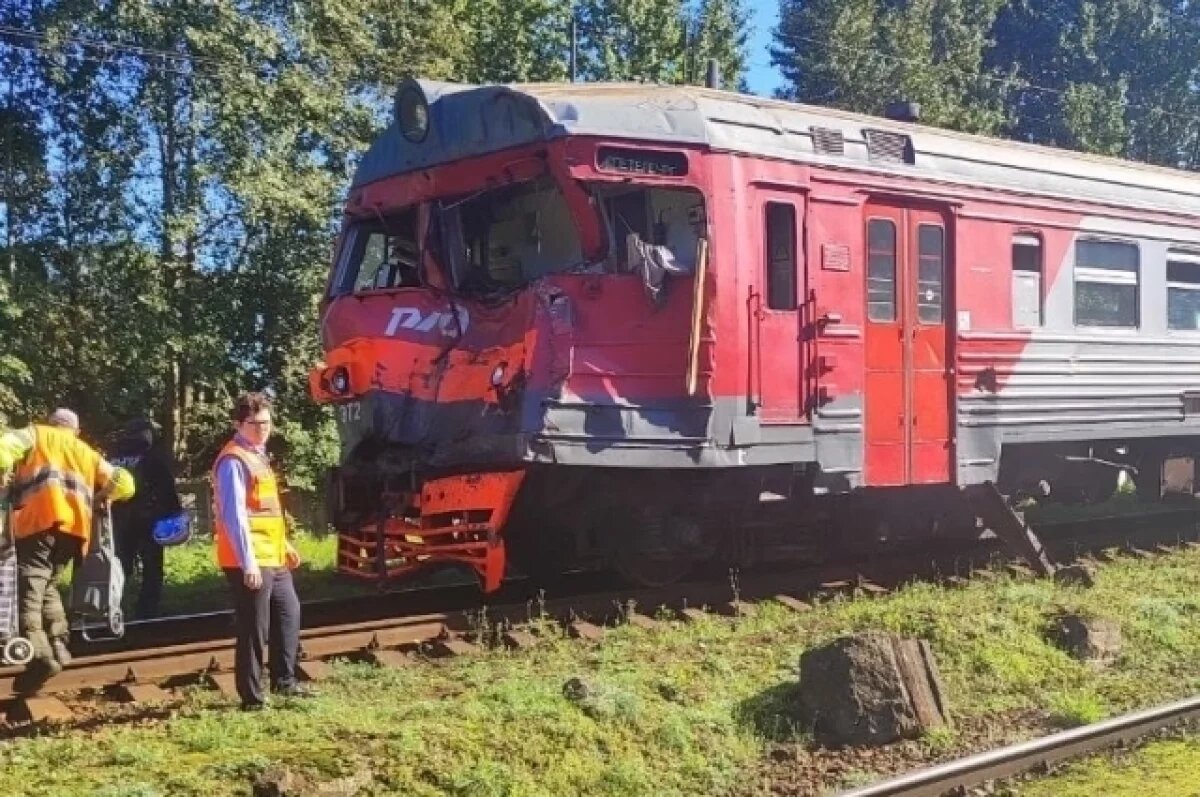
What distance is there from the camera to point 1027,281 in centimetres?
1076

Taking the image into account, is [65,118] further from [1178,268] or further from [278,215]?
[1178,268]

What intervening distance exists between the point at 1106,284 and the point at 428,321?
6033 millimetres

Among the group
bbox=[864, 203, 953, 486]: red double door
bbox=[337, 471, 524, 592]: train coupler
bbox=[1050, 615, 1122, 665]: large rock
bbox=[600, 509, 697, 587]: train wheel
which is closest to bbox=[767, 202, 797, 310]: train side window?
bbox=[864, 203, 953, 486]: red double door

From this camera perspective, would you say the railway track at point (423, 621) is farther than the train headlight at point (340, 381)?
No

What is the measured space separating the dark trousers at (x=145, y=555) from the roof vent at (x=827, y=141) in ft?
18.0

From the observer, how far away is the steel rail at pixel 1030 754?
5.54 m

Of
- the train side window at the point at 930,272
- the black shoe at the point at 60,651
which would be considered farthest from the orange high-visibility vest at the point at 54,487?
the train side window at the point at 930,272

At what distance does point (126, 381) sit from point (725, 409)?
1107 centimetres

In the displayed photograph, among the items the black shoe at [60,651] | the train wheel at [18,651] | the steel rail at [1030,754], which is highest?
the train wheel at [18,651]

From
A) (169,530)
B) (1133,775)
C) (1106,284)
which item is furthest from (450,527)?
(1106,284)

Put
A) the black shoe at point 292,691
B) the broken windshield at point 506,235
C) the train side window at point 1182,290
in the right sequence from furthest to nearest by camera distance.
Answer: the train side window at point 1182,290 < the broken windshield at point 506,235 < the black shoe at point 292,691

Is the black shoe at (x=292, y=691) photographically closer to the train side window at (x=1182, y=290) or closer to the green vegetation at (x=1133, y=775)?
the green vegetation at (x=1133, y=775)

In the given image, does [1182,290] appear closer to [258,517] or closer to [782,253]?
[782,253]

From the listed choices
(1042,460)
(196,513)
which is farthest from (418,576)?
(196,513)
